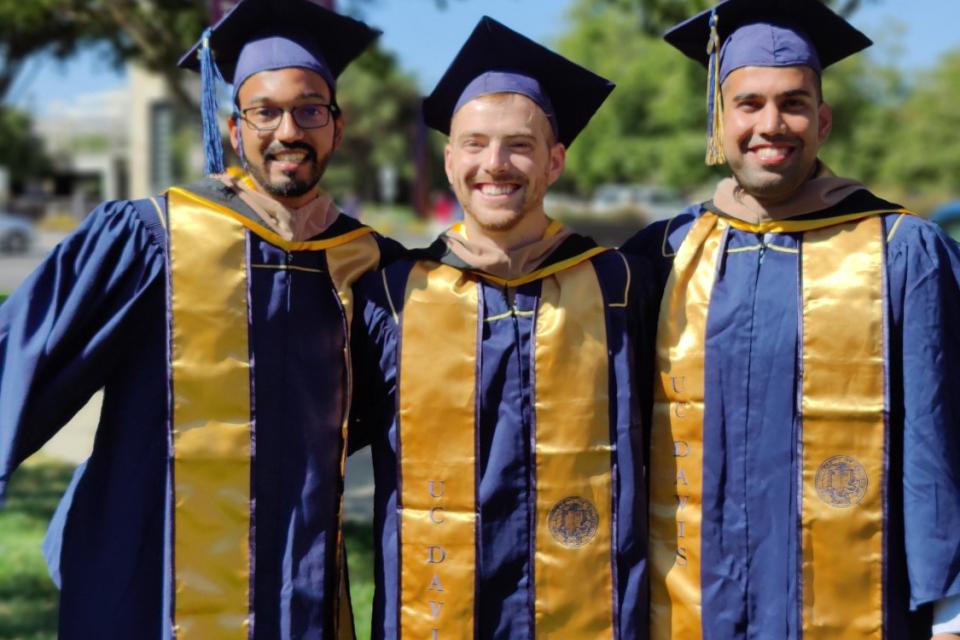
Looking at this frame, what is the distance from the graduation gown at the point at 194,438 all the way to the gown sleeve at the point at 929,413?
4.79 feet

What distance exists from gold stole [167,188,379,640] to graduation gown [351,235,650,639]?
1.24ft

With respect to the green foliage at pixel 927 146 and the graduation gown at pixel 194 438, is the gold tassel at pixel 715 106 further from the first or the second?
→ the green foliage at pixel 927 146

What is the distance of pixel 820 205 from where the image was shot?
290 cm

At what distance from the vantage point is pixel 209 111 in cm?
312

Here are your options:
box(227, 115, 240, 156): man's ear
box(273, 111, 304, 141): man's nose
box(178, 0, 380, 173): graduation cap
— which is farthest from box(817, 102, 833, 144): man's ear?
box(227, 115, 240, 156): man's ear

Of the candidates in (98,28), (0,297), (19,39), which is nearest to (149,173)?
(19,39)

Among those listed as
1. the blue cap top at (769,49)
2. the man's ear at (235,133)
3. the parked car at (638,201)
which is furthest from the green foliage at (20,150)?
the blue cap top at (769,49)

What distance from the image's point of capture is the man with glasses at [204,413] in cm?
277

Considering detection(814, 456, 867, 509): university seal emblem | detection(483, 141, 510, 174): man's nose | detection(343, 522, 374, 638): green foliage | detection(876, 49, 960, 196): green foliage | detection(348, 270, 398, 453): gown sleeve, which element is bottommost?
detection(343, 522, 374, 638): green foliage

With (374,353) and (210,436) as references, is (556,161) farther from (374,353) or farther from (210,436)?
(210,436)

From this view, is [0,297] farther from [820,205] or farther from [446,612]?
[820,205]

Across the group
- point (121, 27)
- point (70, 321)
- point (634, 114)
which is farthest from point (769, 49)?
point (634, 114)

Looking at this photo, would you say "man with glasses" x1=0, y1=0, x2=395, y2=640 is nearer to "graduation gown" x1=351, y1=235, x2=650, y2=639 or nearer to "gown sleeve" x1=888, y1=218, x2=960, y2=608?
"graduation gown" x1=351, y1=235, x2=650, y2=639

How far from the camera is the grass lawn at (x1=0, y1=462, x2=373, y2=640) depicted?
187 inches
